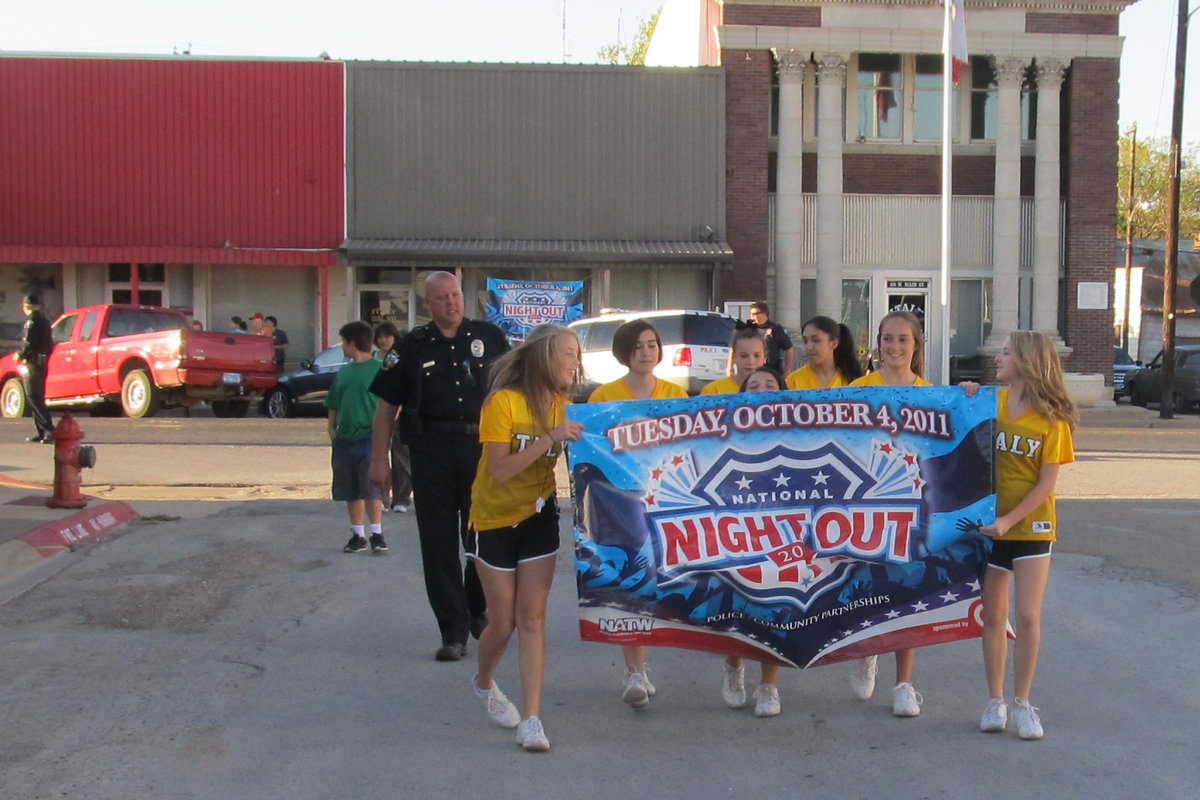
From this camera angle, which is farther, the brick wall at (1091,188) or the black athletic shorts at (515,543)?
the brick wall at (1091,188)

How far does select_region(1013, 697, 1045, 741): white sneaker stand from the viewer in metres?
5.40

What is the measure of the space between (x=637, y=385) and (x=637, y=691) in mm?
1375

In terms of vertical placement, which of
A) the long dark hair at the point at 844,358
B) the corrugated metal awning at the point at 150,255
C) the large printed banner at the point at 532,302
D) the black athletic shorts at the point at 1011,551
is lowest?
the black athletic shorts at the point at 1011,551

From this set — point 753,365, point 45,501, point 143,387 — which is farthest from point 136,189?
point 753,365

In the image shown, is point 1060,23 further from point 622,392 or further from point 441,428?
point 622,392

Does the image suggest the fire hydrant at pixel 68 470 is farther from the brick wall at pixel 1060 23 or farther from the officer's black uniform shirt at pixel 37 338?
the brick wall at pixel 1060 23

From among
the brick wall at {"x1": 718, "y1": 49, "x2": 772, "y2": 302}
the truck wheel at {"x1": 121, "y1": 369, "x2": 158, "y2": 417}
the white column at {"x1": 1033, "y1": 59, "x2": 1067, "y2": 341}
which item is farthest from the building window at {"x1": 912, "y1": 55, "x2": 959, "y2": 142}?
the truck wheel at {"x1": 121, "y1": 369, "x2": 158, "y2": 417}

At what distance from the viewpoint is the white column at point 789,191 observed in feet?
91.1

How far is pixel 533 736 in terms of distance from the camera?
17.3ft

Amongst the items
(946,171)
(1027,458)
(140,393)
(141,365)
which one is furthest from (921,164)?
(1027,458)

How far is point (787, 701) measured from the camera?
6070mm

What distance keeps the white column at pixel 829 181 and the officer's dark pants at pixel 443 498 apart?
21.6m

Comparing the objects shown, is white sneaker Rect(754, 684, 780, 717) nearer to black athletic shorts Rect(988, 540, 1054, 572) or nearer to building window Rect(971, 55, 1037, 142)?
black athletic shorts Rect(988, 540, 1054, 572)

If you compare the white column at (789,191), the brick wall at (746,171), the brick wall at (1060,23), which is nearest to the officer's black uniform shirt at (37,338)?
the brick wall at (746,171)
